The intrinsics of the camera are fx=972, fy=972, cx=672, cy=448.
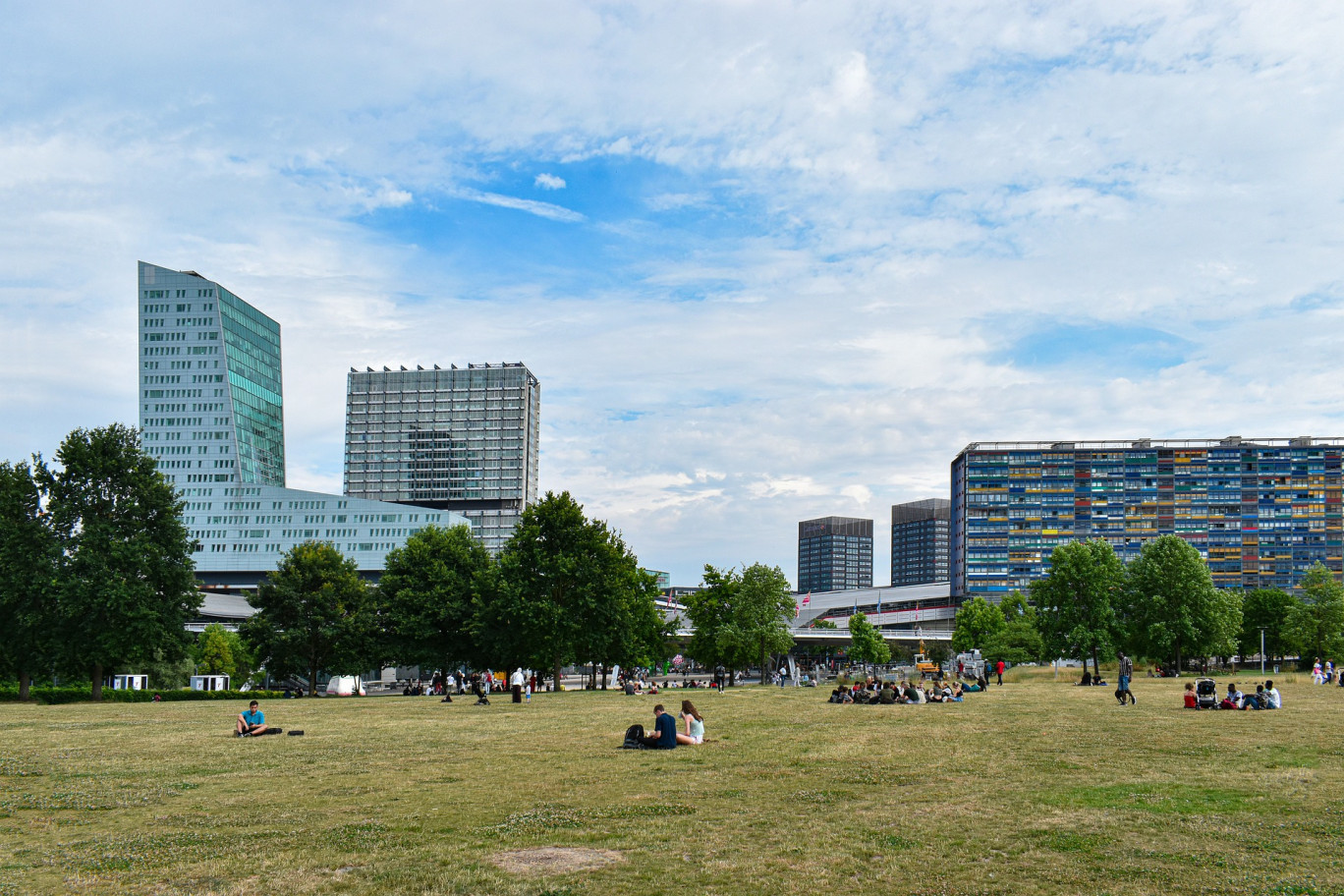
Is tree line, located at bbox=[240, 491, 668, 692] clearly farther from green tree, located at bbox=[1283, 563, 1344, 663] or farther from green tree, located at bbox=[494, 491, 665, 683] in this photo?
green tree, located at bbox=[1283, 563, 1344, 663]

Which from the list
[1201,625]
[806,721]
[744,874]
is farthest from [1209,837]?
[1201,625]

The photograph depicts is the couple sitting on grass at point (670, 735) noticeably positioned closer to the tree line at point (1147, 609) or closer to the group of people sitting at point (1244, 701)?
the group of people sitting at point (1244, 701)

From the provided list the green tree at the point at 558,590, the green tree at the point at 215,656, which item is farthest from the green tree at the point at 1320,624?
the green tree at the point at 215,656

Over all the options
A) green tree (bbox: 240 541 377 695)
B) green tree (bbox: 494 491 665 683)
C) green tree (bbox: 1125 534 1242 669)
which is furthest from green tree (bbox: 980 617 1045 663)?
green tree (bbox: 240 541 377 695)

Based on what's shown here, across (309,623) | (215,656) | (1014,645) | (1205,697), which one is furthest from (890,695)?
(215,656)

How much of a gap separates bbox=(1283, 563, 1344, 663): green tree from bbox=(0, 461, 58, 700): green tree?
333 ft

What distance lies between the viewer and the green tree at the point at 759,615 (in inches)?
3056

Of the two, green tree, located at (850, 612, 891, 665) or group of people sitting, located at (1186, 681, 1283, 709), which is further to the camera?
green tree, located at (850, 612, 891, 665)

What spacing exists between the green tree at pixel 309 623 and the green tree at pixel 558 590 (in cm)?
Result: 1039

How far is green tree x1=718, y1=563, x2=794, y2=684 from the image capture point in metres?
77.6

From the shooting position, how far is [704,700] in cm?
4866

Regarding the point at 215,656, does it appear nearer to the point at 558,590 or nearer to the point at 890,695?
the point at 558,590

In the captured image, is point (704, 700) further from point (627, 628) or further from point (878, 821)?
point (878, 821)

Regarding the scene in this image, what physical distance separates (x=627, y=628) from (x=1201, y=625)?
48101 millimetres
